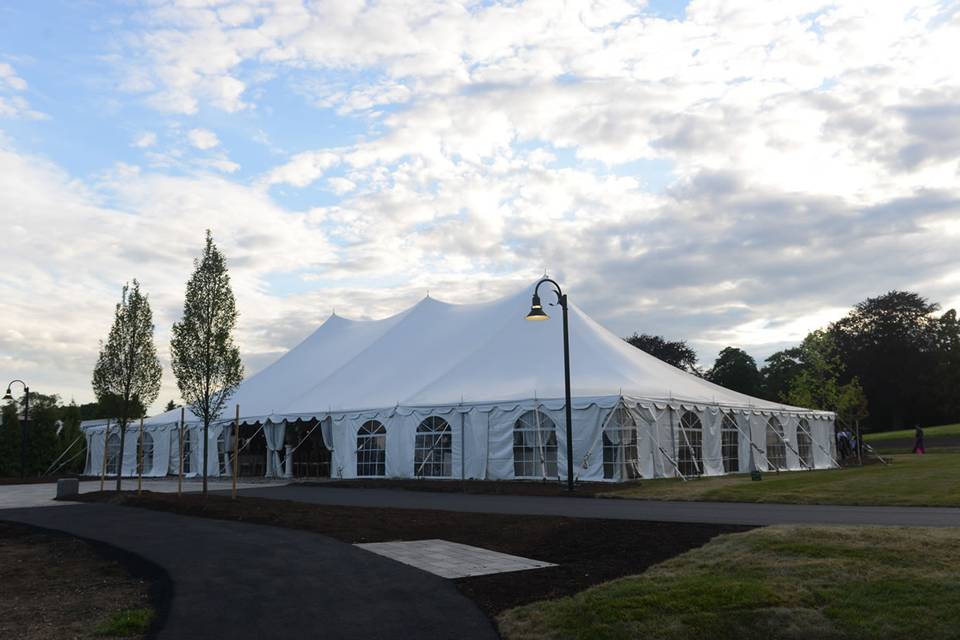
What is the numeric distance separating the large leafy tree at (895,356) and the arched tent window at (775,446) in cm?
3817

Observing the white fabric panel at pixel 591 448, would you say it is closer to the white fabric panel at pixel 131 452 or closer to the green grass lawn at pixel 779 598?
the green grass lawn at pixel 779 598

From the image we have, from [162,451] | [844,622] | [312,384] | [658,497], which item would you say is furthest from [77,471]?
[844,622]

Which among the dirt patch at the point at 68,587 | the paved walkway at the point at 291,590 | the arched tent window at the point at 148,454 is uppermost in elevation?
the arched tent window at the point at 148,454

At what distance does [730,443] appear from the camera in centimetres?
2302

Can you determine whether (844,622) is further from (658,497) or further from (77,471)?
(77,471)

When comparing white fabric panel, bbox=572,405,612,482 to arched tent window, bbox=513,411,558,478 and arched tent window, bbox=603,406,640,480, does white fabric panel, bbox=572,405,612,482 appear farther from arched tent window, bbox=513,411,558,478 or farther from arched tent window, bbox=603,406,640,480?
arched tent window, bbox=513,411,558,478

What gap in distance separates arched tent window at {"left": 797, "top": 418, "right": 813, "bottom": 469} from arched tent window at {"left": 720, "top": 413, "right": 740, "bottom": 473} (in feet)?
12.6

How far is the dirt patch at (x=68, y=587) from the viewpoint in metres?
6.00

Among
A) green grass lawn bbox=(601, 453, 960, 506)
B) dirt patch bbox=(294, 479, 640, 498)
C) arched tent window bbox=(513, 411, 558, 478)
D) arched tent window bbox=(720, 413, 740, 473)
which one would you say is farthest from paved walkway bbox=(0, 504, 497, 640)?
arched tent window bbox=(720, 413, 740, 473)

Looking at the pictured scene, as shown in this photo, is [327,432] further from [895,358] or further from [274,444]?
[895,358]

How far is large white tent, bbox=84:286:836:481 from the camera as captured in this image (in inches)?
794

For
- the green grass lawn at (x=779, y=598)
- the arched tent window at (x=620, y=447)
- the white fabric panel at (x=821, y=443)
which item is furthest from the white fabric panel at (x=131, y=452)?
the green grass lawn at (x=779, y=598)

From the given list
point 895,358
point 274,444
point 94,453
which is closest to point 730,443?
point 274,444

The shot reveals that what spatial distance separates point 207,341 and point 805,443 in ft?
66.5
